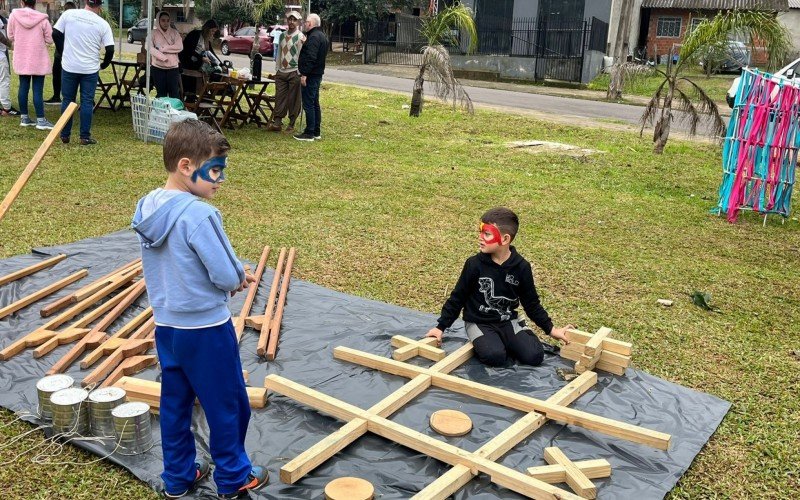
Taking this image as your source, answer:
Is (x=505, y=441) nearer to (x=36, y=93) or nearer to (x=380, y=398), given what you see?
(x=380, y=398)

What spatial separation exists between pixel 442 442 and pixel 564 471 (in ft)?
1.81

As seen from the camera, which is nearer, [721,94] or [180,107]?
[180,107]

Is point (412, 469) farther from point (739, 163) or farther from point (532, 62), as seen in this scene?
point (532, 62)

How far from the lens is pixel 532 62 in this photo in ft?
84.9

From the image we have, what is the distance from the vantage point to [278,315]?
4727 millimetres

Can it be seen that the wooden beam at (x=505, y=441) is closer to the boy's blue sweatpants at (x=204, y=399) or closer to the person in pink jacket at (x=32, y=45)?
the boy's blue sweatpants at (x=204, y=399)

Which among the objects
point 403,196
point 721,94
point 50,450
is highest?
point 721,94

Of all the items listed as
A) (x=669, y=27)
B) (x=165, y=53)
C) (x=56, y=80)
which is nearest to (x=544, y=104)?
(x=165, y=53)

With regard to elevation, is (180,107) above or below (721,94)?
below

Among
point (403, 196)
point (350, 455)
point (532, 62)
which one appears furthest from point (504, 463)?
point (532, 62)

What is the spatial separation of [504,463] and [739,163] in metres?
5.88

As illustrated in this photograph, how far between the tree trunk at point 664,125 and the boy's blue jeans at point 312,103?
17.8ft

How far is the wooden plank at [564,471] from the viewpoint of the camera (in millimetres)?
3182

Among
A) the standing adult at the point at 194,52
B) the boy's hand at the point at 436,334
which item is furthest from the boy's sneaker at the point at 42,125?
the boy's hand at the point at 436,334
